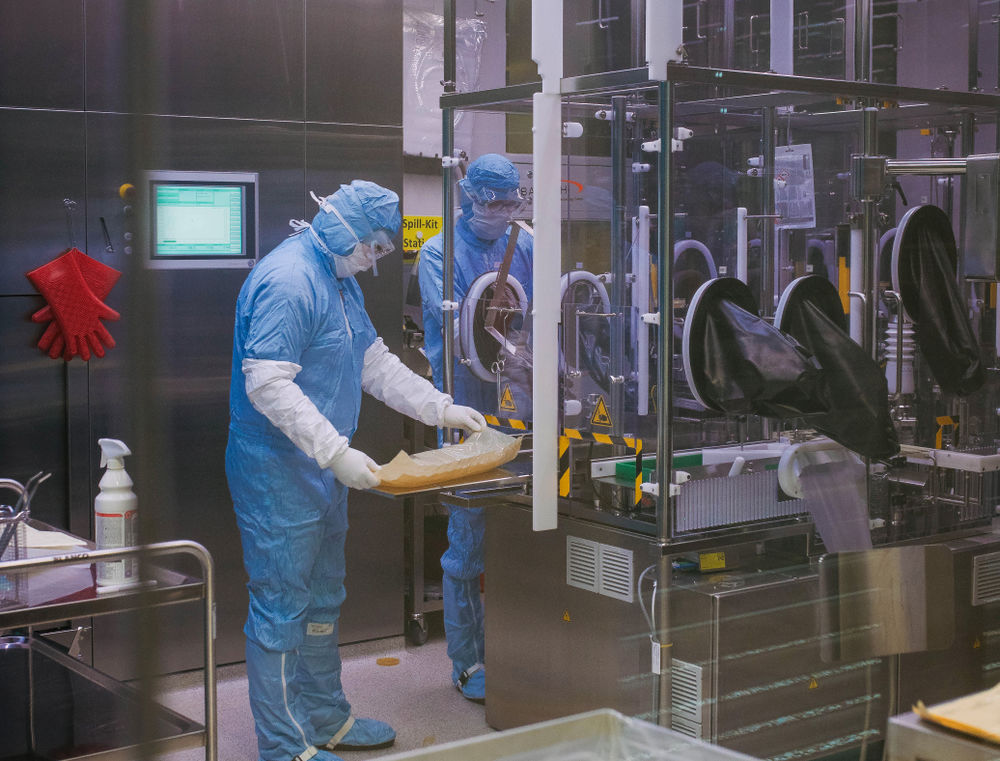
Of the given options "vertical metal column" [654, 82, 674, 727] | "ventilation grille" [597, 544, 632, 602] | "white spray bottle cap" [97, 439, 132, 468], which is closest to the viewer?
"white spray bottle cap" [97, 439, 132, 468]

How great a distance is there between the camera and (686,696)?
264 centimetres

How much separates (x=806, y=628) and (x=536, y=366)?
863mm

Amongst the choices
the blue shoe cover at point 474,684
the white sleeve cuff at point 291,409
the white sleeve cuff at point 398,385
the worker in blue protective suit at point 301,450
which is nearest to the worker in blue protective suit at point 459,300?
the blue shoe cover at point 474,684

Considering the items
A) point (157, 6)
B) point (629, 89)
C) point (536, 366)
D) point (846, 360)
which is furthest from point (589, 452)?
point (157, 6)

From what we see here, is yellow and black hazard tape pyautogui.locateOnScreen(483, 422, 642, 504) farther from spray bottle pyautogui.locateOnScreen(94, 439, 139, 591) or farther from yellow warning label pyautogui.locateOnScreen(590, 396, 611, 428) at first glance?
spray bottle pyautogui.locateOnScreen(94, 439, 139, 591)

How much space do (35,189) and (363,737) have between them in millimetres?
1803

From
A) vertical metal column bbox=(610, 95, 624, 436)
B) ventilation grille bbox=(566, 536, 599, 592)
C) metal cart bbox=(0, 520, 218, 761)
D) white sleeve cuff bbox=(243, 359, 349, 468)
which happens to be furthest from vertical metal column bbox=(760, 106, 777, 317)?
metal cart bbox=(0, 520, 218, 761)

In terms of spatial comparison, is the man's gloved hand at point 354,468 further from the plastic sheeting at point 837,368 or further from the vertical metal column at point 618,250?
the plastic sheeting at point 837,368

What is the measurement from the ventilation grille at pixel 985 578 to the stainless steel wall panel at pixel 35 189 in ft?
8.57

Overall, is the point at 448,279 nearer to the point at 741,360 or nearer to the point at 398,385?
the point at 398,385

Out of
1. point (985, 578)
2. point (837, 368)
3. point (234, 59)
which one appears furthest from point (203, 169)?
point (985, 578)

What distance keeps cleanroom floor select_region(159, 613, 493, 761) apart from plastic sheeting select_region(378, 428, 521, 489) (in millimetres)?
780

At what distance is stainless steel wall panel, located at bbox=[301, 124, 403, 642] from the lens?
389 centimetres

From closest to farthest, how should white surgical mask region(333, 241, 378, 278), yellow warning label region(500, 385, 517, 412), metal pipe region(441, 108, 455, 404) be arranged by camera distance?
white surgical mask region(333, 241, 378, 278) < yellow warning label region(500, 385, 517, 412) < metal pipe region(441, 108, 455, 404)
